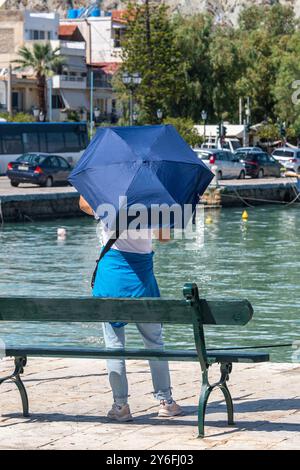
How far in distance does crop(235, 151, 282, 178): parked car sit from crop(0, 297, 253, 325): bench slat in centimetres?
4799

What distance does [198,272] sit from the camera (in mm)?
24094

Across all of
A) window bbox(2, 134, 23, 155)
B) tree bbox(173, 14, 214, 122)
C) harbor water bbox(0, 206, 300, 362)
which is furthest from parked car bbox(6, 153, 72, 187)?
tree bbox(173, 14, 214, 122)

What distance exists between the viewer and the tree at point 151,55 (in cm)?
7538

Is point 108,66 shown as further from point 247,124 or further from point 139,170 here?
point 139,170

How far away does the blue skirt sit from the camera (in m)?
7.18

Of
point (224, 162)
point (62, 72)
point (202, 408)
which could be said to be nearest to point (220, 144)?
point (224, 162)

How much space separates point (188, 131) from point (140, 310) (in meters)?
→ 66.2

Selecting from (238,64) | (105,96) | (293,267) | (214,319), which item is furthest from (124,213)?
(105,96)

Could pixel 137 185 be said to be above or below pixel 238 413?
above

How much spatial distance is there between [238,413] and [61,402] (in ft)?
3.83

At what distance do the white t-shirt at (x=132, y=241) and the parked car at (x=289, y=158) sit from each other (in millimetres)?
51375

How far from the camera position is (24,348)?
7301mm

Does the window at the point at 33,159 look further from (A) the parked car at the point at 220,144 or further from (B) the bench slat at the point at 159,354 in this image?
(B) the bench slat at the point at 159,354

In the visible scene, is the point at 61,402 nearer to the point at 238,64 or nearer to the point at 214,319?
the point at 214,319
